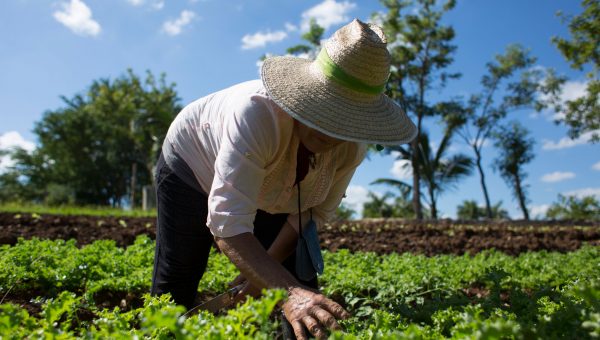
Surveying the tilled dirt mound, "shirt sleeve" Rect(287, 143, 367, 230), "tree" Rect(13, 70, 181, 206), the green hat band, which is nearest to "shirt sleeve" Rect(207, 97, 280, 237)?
the green hat band

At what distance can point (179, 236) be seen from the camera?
2.92 metres

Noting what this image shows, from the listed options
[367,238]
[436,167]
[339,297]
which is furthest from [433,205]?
[339,297]

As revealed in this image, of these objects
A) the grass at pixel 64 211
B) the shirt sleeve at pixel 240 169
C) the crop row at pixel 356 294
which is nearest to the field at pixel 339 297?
the crop row at pixel 356 294

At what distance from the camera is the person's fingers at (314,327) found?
1.73m

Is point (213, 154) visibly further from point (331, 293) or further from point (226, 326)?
point (331, 293)

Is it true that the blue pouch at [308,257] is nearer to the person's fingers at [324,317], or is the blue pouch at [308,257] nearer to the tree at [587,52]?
the person's fingers at [324,317]

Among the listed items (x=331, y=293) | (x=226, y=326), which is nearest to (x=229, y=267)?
(x=331, y=293)

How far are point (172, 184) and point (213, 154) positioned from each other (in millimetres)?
420

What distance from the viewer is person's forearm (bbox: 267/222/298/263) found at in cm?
298

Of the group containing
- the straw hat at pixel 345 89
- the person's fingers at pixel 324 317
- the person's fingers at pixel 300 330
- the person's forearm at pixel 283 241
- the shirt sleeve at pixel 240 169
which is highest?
the straw hat at pixel 345 89

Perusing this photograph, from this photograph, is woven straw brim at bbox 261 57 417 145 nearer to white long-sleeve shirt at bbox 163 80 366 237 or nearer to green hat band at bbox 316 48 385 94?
green hat band at bbox 316 48 385 94

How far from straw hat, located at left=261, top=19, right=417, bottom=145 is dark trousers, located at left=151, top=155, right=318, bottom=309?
97cm

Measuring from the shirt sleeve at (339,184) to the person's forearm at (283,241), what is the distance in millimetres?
40

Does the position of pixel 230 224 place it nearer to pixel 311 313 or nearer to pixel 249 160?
pixel 249 160
